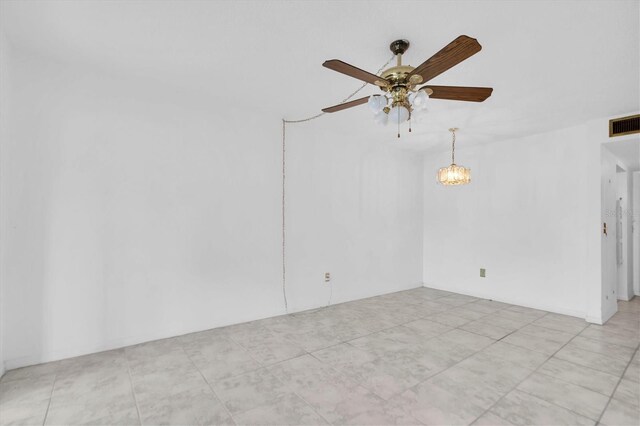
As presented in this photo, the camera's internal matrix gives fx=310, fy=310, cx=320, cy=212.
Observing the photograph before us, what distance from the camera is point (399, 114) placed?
1980 mm

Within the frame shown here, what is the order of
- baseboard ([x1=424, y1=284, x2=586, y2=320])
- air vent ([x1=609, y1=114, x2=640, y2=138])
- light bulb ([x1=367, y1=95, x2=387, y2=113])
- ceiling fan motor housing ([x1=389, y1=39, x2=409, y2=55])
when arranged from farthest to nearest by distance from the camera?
1. baseboard ([x1=424, y1=284, x2=586, y2=320])
2. air vent ([x1=609, y1=114, x2=640, y2=138])
3. ceiling fan motor housing ([x1=389, y1=39, x2=409, y2=55])
4. light bulb ([x1=367, y1=95, x2=387, y2=113])

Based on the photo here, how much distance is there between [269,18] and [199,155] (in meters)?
1.81

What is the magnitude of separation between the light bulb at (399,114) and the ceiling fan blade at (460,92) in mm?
240

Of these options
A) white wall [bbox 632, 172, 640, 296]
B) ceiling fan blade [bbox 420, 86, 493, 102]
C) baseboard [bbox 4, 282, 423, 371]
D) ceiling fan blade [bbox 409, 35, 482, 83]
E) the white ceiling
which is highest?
the white ceiling

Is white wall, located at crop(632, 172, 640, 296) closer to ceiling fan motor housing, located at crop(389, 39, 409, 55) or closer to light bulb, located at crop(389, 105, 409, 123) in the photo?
ceiling fan motor housing, located at crop(389, 39, 409, 55)

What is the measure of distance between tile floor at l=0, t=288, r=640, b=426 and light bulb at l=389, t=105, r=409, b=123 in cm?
188

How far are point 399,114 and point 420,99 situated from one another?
152 millimetres

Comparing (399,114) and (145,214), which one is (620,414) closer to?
(399,114)

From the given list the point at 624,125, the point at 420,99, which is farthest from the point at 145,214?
the point at 624,125

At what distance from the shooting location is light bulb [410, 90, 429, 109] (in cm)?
189

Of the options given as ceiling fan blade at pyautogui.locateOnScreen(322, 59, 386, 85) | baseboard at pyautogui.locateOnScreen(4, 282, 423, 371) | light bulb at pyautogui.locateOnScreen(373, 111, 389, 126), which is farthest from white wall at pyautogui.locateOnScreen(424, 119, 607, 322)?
baseboard at pyautogui.locateOnScreen(4, 282, 423, 371)

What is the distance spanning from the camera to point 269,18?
2.04 m

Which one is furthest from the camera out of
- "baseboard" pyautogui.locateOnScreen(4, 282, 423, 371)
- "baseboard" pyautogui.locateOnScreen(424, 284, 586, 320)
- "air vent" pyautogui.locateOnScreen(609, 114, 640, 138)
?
"baseboard" pyautogui.locateOnScreen(424, 284, 586, 320)

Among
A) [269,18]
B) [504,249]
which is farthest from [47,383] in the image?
[504,249]
